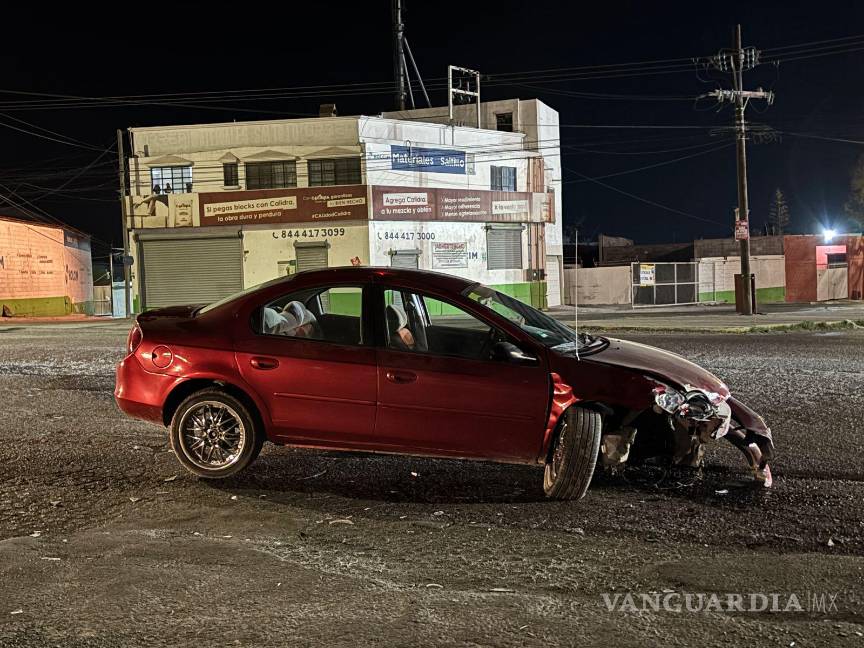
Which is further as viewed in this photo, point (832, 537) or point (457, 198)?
point (457, 198)

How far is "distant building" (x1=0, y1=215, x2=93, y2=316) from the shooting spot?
137 feet

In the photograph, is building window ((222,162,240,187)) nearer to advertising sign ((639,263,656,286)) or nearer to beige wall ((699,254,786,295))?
advertising sign ((639,263,656,286))

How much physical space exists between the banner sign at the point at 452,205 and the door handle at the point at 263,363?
2917 centimetres

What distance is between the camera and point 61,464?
6.48m

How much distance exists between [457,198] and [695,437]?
1252 inches

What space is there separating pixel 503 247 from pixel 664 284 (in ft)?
25.4

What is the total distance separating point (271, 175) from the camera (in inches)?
1380

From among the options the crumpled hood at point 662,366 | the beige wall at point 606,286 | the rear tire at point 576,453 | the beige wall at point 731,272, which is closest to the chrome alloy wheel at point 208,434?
the rear tire at point 576,453

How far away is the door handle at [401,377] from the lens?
551cm

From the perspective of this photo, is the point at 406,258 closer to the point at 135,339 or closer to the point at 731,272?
the point at 731,272

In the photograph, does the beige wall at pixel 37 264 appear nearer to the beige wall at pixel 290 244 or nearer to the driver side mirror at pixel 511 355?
the beige wall at pixel 290 244

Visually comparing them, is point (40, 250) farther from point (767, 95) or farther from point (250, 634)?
point (250, 634)

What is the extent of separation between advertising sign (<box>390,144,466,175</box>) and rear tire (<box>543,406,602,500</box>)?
30.9m

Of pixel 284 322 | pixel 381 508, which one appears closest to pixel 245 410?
pixel 284 322
